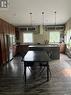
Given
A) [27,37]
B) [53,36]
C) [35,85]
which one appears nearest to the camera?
[35,85]

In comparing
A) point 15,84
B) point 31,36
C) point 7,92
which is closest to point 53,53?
point 31,36

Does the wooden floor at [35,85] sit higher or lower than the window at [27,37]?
lower

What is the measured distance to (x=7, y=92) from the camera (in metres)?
4.06

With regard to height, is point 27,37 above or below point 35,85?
above

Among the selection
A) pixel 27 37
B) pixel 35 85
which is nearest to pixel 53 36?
pixel 27 37

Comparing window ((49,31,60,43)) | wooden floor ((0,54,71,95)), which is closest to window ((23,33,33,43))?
Answer: window ((49,31,60,43))

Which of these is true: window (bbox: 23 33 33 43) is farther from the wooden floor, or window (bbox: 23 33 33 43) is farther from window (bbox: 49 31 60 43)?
the wooden floor

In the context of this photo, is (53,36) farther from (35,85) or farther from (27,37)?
(35,85)

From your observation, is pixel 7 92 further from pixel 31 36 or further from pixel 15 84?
pixel 31 36

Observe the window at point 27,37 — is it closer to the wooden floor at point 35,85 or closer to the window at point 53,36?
the window at point 53,36

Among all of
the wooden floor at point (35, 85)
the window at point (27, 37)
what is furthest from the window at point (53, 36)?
the wooden floor at point (35, 85)

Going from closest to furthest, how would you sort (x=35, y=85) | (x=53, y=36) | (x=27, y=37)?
(x=35, y=85) < (x=53, y=36) < (x=27, y=37)

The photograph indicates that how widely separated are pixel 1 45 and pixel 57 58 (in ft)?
12.3

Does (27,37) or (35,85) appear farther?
(27,37)
